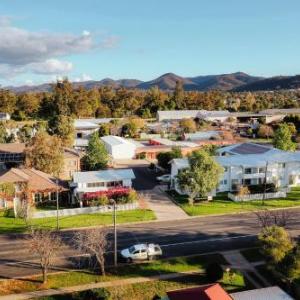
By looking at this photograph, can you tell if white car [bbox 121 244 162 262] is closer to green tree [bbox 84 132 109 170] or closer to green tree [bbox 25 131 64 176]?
green tree [bbox 25 131 64 176]

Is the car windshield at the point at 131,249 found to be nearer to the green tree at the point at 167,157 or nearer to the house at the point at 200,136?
the green tree at the point at 167,157

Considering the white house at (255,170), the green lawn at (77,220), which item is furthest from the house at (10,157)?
the white house at (255,170)

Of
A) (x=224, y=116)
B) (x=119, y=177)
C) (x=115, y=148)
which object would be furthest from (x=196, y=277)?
(x=224, y=116)

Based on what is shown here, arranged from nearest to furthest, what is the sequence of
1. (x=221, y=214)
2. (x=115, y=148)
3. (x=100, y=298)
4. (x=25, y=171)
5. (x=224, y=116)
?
(x=100, y=298) < (x=221, y=214) < (x=25, y=171) < (x=115, y=148) < (x=224, y=116)

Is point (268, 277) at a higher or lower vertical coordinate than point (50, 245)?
lower

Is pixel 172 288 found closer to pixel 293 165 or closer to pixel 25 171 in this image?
pixel 25 171

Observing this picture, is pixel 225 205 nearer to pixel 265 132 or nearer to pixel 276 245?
pixel 276 245

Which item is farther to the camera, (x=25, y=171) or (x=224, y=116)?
(x=224, y=116)
